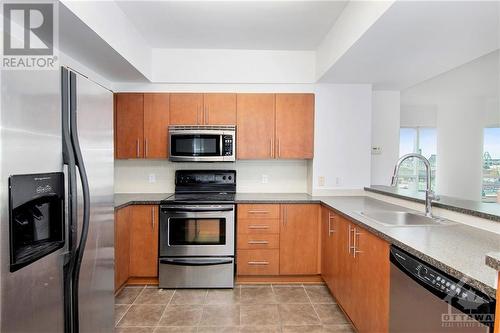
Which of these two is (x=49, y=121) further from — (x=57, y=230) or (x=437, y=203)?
(x=437, y=203)

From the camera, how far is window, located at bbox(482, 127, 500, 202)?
548cm

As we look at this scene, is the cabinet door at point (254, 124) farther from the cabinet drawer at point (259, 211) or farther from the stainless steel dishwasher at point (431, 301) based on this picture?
the stainless steel dishwasher at point (431, 301)

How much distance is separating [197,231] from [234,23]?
2.06 meters

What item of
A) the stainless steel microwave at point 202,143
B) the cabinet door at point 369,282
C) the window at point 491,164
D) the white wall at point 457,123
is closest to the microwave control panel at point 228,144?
the stainless steel microwave at point 202,143

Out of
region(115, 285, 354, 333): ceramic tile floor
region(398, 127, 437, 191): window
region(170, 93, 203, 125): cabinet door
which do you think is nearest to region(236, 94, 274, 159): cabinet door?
region(170, 93, 203, 125): cabinet door

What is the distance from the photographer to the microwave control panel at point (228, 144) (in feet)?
10.6

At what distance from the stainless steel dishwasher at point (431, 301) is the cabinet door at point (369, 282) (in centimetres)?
9

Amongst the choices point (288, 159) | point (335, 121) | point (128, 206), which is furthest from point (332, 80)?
point (128, 206)

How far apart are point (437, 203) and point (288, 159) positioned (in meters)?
1.76

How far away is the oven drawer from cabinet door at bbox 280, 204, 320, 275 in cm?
59

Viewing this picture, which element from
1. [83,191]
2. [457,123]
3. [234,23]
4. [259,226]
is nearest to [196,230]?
[259,226]

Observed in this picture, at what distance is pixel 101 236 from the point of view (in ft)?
5.69

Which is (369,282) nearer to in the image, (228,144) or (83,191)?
(83,191)

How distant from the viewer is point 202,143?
3.23m
